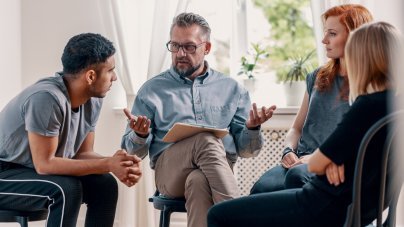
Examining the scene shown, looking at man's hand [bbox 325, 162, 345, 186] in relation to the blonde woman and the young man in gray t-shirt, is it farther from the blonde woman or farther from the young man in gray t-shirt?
the young man in gray t-shirt

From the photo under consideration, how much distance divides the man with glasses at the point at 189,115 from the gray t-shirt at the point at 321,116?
18 cm

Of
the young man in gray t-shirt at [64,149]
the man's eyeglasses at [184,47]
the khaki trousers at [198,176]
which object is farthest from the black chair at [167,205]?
the man's eyeglasses at [184,47]

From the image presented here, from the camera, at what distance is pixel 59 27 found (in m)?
4.12

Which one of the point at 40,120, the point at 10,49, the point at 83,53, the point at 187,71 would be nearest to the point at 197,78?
the point at 187,71

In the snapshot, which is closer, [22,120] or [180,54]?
[22,120]

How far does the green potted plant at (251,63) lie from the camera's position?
159 inches

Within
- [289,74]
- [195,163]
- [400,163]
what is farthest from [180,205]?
[289,74]

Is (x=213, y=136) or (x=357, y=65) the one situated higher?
(x=357, y=65)

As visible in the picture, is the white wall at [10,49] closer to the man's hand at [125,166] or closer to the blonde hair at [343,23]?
the man's hand at [125,166]

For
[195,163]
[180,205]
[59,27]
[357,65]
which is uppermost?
[357,65]

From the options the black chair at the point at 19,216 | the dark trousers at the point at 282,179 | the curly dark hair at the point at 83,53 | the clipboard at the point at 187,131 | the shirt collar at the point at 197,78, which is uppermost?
the curly dark hair at the point at 83,53

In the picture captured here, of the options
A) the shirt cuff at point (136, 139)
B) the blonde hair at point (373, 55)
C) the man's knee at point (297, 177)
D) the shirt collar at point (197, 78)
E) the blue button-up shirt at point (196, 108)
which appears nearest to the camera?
the blonde hair at point (373, 55)

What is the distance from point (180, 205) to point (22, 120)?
732 mm

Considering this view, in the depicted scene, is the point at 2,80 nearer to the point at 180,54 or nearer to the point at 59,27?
the point at 59,27
